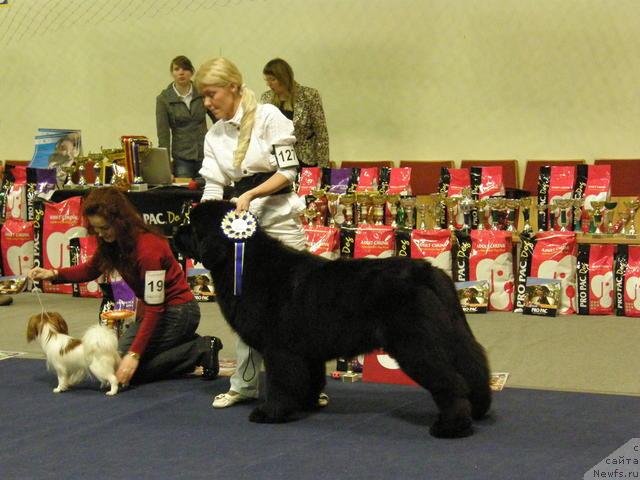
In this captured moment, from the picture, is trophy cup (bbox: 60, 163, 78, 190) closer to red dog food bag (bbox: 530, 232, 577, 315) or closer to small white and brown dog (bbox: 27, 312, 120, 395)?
small white and brown dog (bbox: 27, 312, 120, 395)

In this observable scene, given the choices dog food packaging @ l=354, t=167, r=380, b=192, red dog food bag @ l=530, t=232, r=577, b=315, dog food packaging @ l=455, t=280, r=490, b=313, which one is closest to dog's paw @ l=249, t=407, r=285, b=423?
dog food packaging @ l=455, t=280, r=490, b=313

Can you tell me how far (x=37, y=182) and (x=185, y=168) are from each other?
1.19 metres

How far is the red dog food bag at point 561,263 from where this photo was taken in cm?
530

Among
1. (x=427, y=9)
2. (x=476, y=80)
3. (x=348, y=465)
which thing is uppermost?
(x=427, y=9)

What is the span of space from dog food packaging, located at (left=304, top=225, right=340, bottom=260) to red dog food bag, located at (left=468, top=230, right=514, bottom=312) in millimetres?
935

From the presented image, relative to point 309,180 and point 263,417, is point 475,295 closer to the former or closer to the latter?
point 309,180

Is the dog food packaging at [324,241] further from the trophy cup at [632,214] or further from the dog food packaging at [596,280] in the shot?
the trophy cup at [632,214]

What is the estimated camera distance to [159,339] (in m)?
3.99

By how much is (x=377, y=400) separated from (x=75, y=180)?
4271 mm

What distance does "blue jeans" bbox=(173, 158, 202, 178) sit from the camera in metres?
7.16

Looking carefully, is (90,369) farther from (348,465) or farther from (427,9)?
(427,9)

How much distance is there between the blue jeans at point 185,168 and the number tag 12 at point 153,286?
3414 mm

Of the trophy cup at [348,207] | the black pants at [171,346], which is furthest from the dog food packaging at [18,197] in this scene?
the black pants at [171,346]

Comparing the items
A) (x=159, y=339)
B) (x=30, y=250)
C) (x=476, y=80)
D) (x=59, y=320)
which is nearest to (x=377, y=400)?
(x=159, y=339)
